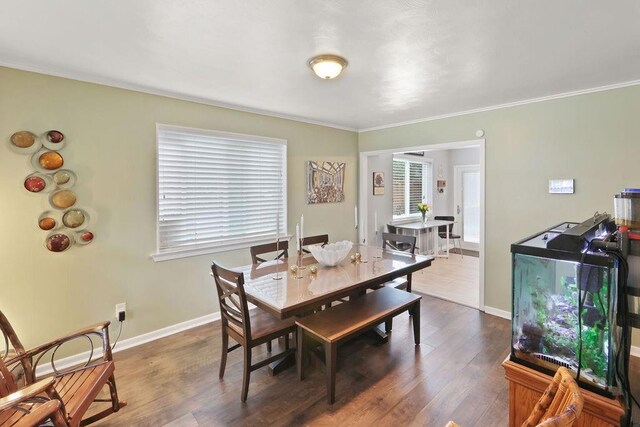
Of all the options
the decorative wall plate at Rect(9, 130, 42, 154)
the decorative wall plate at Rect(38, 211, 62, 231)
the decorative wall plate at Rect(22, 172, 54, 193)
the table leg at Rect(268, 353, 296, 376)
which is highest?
the decorative wall plate at Rect(9, 130, 42, 154)

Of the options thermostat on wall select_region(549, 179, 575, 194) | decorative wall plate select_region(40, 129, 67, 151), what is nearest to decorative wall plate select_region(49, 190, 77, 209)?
decorative wall plate select_region(40, 129, 67, 151)

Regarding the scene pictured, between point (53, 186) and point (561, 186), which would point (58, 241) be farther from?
point (561, 186)

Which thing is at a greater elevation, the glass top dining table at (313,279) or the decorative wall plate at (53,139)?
the decorative wall plate at (53,139)

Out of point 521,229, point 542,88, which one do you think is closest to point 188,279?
point 521,229

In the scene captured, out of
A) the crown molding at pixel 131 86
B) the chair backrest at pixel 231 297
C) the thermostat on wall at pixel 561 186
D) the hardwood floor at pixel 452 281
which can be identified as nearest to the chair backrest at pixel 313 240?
the chair backrest at pixel 231 297

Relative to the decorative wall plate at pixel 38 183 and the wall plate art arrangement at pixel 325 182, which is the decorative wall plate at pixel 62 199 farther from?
the wall plate art arrangement at pixel 325 182

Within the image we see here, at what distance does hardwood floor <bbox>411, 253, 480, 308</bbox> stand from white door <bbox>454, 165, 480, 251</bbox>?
1.14 m

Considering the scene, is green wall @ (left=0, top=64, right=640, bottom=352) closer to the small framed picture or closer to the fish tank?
the small framed picture

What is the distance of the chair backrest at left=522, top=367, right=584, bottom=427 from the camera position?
2.81 feet

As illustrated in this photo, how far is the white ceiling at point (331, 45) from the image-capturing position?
163cm

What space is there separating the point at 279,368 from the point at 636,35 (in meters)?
3.35

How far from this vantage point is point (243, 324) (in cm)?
209

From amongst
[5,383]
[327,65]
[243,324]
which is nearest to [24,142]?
[5,383]

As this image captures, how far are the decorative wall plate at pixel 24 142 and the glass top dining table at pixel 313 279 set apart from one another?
1876 millimetres
